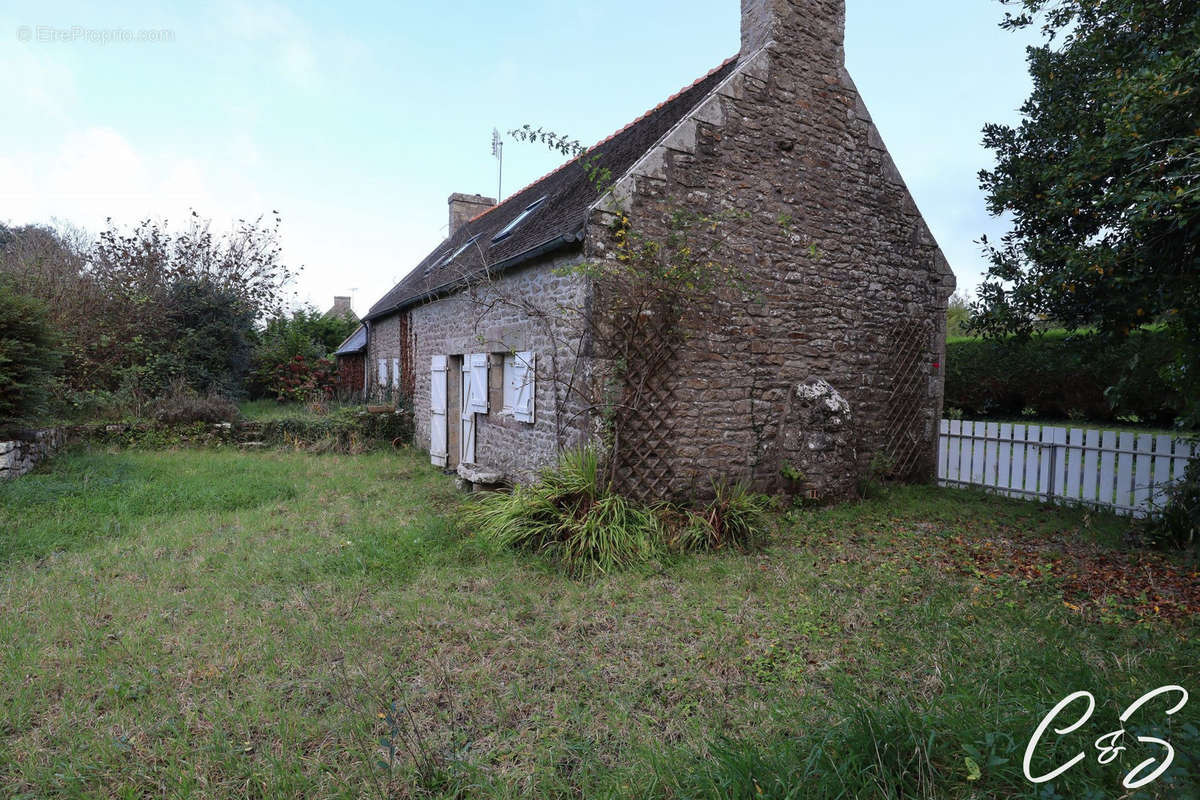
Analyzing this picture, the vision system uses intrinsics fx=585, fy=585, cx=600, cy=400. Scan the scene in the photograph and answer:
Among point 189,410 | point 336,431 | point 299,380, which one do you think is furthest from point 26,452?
point 299,380

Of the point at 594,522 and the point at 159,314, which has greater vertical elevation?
the point at 159,314

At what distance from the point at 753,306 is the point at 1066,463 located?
15.2 feet

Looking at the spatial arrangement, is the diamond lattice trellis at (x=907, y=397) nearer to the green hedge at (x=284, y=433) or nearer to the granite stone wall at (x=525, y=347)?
the granite stone wall at (x=525, y=347)

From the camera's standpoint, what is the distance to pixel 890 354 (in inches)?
323

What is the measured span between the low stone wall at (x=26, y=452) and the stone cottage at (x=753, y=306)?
5769 mm

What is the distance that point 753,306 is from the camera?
6996 mm

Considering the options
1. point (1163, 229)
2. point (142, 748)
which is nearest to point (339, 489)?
point (142, 748)

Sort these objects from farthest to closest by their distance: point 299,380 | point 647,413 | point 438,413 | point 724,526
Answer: point 299,380
point 438,413
point 647,413
point 724,526

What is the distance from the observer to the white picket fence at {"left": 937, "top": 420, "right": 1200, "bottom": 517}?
257 inches

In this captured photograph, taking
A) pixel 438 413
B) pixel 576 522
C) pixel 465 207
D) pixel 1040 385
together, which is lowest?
pixel 576 522

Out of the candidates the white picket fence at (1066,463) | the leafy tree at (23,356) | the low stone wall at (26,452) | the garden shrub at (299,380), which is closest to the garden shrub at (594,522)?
the white picket fence at (1066,463)

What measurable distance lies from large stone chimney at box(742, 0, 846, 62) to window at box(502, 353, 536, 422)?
15.8 feet

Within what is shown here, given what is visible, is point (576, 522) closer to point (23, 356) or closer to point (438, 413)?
point (438, 413)

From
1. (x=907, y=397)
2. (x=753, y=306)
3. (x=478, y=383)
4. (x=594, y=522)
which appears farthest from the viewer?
(x=478, y=383)
